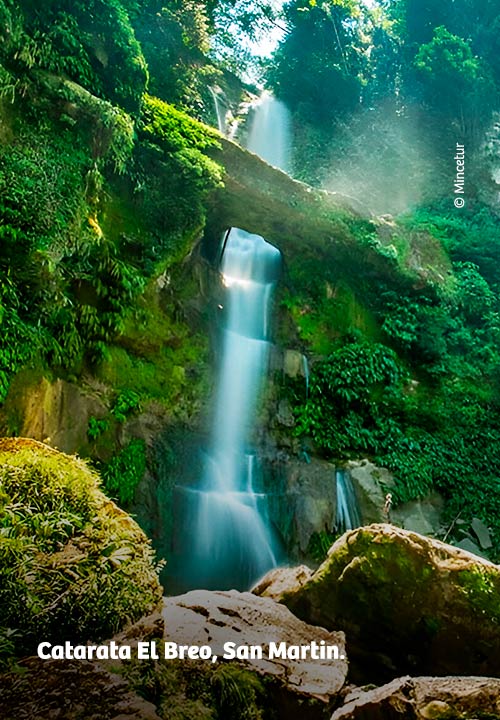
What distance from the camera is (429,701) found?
8.96ft

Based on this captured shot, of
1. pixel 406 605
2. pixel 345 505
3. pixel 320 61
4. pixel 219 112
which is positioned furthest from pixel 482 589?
pixel 320 61

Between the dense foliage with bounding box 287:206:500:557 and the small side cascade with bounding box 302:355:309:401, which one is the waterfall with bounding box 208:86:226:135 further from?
the small side cascade with bounding box 302:355:309:401

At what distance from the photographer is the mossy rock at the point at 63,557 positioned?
238 centimetres

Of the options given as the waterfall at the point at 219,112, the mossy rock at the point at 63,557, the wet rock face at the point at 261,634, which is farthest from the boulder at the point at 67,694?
the waterfall at the point at 219,112

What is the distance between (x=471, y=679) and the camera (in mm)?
2959

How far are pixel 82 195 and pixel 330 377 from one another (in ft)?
22.2

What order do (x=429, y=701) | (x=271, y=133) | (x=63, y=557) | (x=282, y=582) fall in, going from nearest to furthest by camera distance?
1. (x=63, y=557)
2. (x=429, y=701)
3. (x=282, y=582)
4. (x=271, y=133)

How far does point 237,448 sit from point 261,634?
20.4 ft

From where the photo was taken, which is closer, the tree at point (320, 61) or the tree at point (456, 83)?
the tree at point (456, 83)

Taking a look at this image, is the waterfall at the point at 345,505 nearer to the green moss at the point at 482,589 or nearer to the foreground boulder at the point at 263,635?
the foreground boulder at the point at 263,635

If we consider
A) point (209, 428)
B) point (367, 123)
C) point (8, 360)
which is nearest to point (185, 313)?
point (209, 428)

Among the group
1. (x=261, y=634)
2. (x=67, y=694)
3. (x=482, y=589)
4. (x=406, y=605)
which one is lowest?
(x=261, y=634)

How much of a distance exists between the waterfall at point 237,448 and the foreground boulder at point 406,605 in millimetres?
3365

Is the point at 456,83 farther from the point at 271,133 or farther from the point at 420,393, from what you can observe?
the point at 420,393
